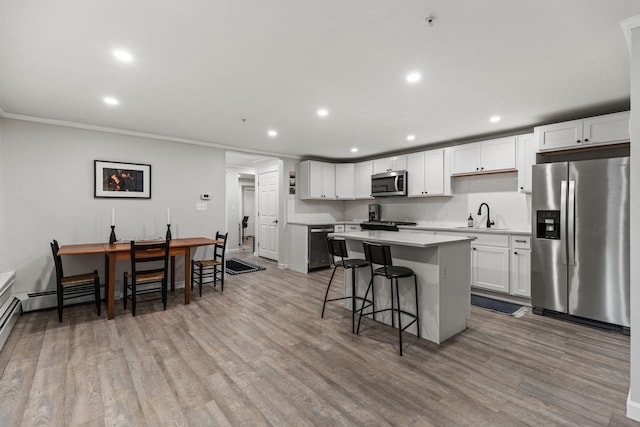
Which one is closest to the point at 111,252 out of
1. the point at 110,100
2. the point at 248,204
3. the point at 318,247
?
the point at 110,100

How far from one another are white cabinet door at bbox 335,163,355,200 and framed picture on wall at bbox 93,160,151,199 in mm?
3736

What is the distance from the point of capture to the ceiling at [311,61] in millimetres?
1814

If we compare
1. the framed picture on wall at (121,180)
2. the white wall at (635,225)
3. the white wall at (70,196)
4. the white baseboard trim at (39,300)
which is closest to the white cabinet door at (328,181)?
the white wall at (70,196)

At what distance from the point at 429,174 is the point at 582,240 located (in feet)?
8.11

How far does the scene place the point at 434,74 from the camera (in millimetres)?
2623

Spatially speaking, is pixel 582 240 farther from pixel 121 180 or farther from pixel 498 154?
pixel 121 180

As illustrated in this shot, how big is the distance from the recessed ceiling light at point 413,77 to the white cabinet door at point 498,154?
243cm

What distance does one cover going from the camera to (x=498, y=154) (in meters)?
4.46

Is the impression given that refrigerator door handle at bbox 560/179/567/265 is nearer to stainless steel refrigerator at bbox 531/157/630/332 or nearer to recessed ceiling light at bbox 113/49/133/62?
stainless steel refrigerator at bbox 531/157/630/332

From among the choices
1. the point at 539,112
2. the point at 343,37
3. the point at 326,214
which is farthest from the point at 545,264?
the point at 326,214

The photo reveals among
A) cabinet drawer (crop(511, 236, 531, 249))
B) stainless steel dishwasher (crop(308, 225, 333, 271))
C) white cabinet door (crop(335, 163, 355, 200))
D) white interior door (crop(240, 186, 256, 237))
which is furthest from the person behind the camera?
white interior door (crop(240, 186, 256, 237))

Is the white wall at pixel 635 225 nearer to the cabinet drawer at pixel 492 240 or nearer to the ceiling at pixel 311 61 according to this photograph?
the ceiling at pixel 311 61

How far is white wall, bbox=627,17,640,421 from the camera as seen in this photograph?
72.7 inches

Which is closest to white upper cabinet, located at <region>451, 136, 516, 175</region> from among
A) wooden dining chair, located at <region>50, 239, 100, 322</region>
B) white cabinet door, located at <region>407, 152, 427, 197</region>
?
white cabinet door, located at <region>407, 152, 427, 197</region>
